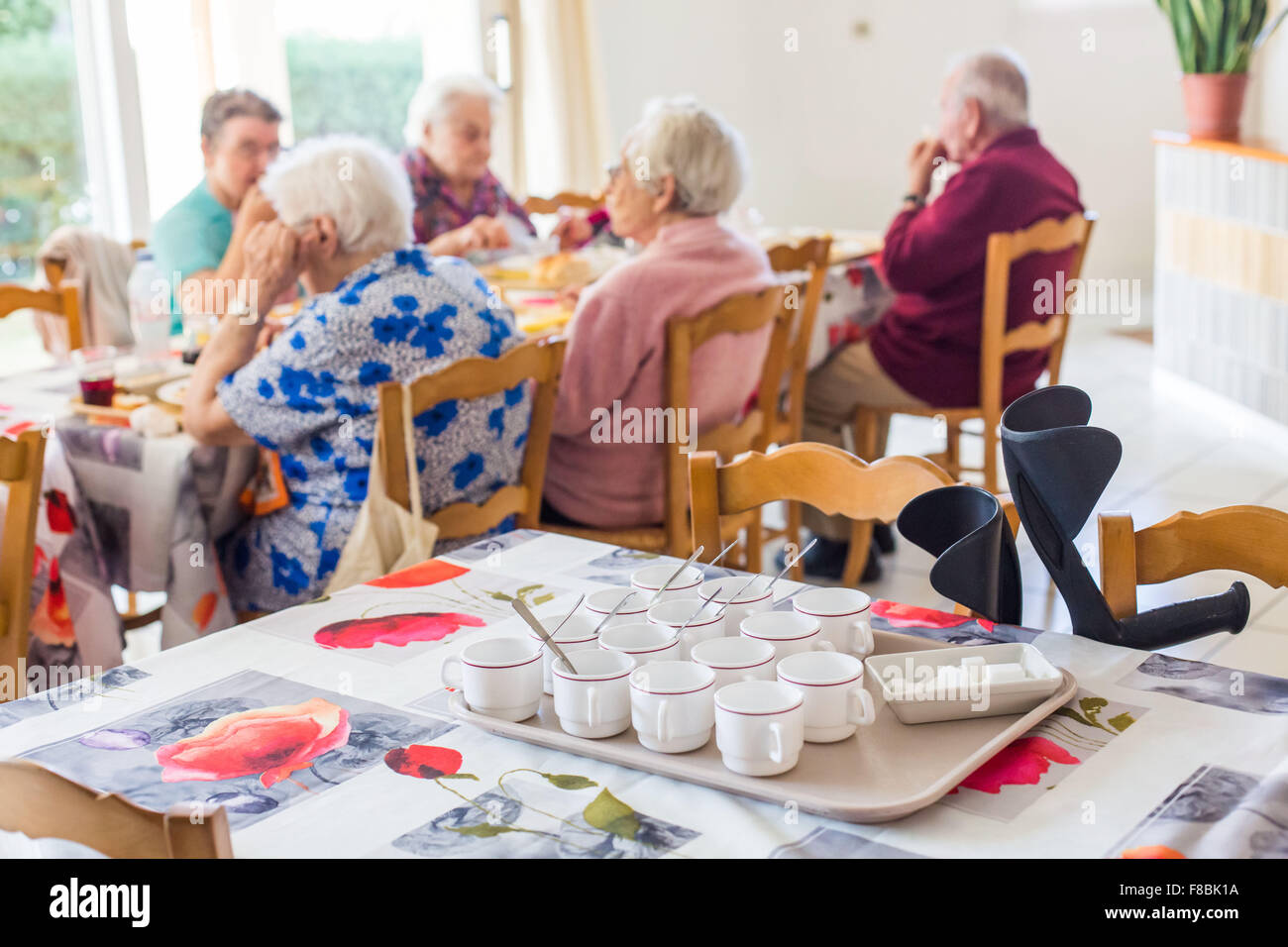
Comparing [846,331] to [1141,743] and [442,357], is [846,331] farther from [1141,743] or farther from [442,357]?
[1141,743]

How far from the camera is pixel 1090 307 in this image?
659 centimetres

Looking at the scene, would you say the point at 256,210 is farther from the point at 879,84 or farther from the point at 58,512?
the point at 879,84

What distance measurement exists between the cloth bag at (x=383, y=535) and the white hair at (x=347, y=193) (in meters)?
0.43

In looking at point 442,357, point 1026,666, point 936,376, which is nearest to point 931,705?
point 1026,666

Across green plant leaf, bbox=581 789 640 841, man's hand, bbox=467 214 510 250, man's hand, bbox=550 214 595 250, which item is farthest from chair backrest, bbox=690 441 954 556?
man's hand, bbox=550 214 595 250

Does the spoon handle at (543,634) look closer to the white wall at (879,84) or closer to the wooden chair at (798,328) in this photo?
the wooden chair at (798,328)

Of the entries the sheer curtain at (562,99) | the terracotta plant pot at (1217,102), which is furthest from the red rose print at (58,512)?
the terracotta plant pot at (1217,102)

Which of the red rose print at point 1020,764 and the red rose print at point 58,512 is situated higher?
the red rose print at point 1020,764

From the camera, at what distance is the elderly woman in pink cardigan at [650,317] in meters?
2.50

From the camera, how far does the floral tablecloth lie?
83.9 inches

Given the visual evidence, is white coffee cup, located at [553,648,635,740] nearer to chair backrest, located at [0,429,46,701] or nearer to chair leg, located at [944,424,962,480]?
chair backrest, located at [0,429,46,701]

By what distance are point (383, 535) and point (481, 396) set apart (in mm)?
280

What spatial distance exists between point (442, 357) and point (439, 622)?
2.88ft

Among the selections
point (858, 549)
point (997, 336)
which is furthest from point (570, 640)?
point (997, 336)
